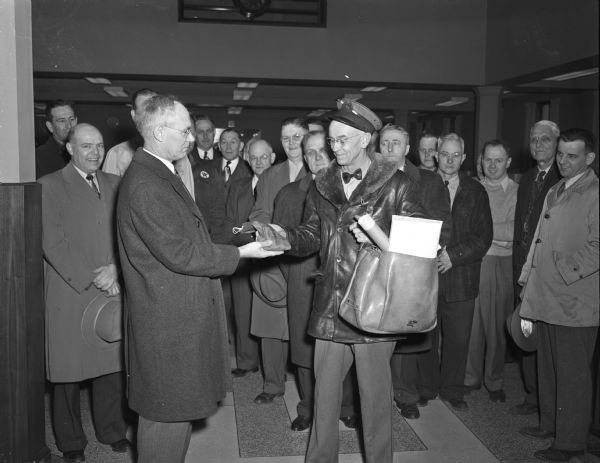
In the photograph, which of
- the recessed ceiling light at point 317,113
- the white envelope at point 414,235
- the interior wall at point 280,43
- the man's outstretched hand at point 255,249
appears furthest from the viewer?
the recessed ceiling light at point 317,113

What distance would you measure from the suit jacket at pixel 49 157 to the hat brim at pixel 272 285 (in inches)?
57.9

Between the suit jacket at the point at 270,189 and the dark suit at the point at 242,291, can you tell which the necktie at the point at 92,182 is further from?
the dark suit at the point at 242,291

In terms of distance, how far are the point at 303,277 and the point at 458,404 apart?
1337 millimetres

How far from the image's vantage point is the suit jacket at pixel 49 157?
13.6ft

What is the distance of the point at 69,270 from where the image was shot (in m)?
3.21

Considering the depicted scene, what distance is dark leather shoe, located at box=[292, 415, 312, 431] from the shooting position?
12.3ft

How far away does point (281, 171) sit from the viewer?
428 cm

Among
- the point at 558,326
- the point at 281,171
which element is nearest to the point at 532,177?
the point at 558,326

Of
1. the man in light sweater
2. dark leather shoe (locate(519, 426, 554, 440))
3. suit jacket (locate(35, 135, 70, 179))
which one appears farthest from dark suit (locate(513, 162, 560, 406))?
suit jacket (locate(35, 135, 70, 179))

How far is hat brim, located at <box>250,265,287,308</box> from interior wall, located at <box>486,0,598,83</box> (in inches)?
113

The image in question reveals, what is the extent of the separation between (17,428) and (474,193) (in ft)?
9.55

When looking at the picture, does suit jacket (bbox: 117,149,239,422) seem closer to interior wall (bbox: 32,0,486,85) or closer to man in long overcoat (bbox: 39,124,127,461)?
man in long overcoat (bbox: 39,124,127,461)

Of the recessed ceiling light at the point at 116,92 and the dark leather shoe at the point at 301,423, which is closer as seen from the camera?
the dark leather shoe at the point at 301,423

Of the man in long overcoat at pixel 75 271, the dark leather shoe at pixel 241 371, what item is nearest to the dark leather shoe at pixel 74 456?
the man in long overcoat at pixel 75 271
